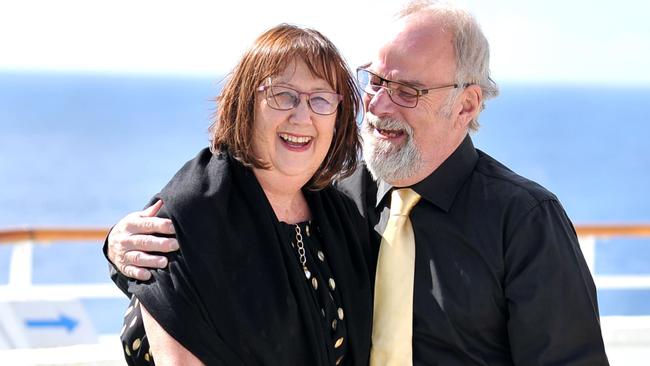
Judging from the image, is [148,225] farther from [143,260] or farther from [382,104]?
[382,104]

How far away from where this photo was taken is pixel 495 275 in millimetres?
2510

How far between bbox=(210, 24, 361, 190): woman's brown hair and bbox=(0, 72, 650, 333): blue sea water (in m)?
0.08

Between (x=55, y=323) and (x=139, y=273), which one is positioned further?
(x=55, y=323)

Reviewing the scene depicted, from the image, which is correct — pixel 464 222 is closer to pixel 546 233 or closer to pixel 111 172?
pixel 546 233

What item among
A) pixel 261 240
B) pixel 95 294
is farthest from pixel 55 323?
pixel 261 240

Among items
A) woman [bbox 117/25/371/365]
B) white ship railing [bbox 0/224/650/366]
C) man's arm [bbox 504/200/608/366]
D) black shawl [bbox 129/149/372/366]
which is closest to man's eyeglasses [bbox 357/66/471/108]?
woman [bbox 117/25/371/365]

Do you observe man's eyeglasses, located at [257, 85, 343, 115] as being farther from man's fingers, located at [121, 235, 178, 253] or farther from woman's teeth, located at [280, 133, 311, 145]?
man's fingers, located at [121, 235, 178, 253]

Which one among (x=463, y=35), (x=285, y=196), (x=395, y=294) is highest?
(x=463, y=35)

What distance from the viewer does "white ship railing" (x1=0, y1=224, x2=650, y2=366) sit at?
3404 mm

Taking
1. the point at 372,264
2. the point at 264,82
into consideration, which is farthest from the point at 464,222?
the point at 264,82

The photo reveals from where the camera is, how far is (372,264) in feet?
8.57

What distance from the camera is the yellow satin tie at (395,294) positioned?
8.25 ft

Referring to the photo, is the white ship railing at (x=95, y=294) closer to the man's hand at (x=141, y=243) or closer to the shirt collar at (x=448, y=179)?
the man's hand at (x=141, y=243)

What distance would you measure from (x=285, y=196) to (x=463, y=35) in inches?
27.1
